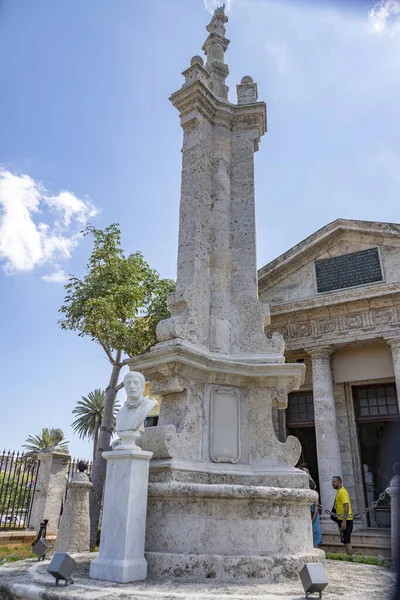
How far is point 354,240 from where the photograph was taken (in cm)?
1652

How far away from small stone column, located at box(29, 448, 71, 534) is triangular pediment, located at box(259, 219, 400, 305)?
897 cm

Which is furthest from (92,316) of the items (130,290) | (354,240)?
(354,240)

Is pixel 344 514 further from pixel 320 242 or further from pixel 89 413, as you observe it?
pixel 89 413

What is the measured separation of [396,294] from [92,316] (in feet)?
30.5

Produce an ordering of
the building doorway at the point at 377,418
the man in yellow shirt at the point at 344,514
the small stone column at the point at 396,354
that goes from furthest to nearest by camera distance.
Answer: the building doorway at the point at 377,418 < the small stone column at the point at 396,354 < the man in yellow shirt at the point at 344,514

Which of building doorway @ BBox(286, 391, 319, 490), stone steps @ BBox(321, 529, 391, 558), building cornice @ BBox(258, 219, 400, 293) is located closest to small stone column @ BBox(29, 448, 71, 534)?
stone steps @ BBox(321, 529, 391, 558)

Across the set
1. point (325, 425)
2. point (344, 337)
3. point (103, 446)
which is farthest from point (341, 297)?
point (103, 446)

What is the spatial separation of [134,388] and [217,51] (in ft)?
19.2

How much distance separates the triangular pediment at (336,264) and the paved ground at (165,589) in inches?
465

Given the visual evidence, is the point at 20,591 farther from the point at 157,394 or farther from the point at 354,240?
the point at 354,240

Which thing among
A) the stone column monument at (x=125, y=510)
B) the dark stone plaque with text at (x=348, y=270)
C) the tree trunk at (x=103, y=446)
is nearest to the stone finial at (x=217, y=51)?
the stone column monument at (x=125, y=510)

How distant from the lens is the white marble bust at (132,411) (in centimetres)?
435

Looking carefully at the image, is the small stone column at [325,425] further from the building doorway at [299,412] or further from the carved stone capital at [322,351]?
the building doorway at [299,412]

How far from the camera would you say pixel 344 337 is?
50.2 ft
